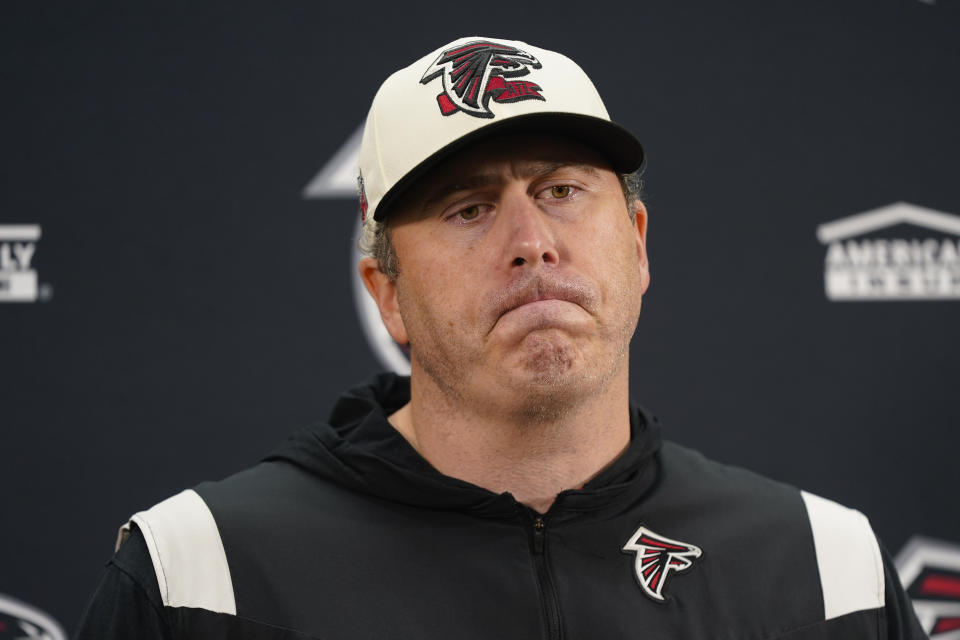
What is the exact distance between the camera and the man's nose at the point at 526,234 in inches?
43.2

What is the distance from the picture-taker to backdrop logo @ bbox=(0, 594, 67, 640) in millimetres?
1847

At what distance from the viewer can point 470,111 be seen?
1.14m

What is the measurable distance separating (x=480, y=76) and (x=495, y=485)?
19.4 inches

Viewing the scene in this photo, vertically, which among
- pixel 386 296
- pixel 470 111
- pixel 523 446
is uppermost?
pixel 470 111

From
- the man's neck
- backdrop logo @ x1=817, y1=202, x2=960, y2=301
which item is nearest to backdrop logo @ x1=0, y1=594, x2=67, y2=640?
the man's neck

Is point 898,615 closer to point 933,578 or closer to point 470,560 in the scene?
point 470,560

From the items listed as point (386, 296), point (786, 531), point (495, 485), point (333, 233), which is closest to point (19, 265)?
point (333, 233)

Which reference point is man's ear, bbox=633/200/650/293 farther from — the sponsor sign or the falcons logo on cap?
the sponsor sign

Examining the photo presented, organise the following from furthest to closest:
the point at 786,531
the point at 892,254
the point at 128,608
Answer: the point at 892,254 → the point at 786,531 → the point at 128,608

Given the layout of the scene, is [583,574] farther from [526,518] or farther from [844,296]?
[844,296]

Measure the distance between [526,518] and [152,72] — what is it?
4.14 feet

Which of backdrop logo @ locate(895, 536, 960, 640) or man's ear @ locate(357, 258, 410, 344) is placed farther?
backdrop logo @ locate(895, 536, 960, 640)

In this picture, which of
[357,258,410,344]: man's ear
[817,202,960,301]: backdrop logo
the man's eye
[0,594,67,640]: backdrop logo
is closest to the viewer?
the man's eye

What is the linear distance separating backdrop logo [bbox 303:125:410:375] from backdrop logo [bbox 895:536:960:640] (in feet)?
3.57
